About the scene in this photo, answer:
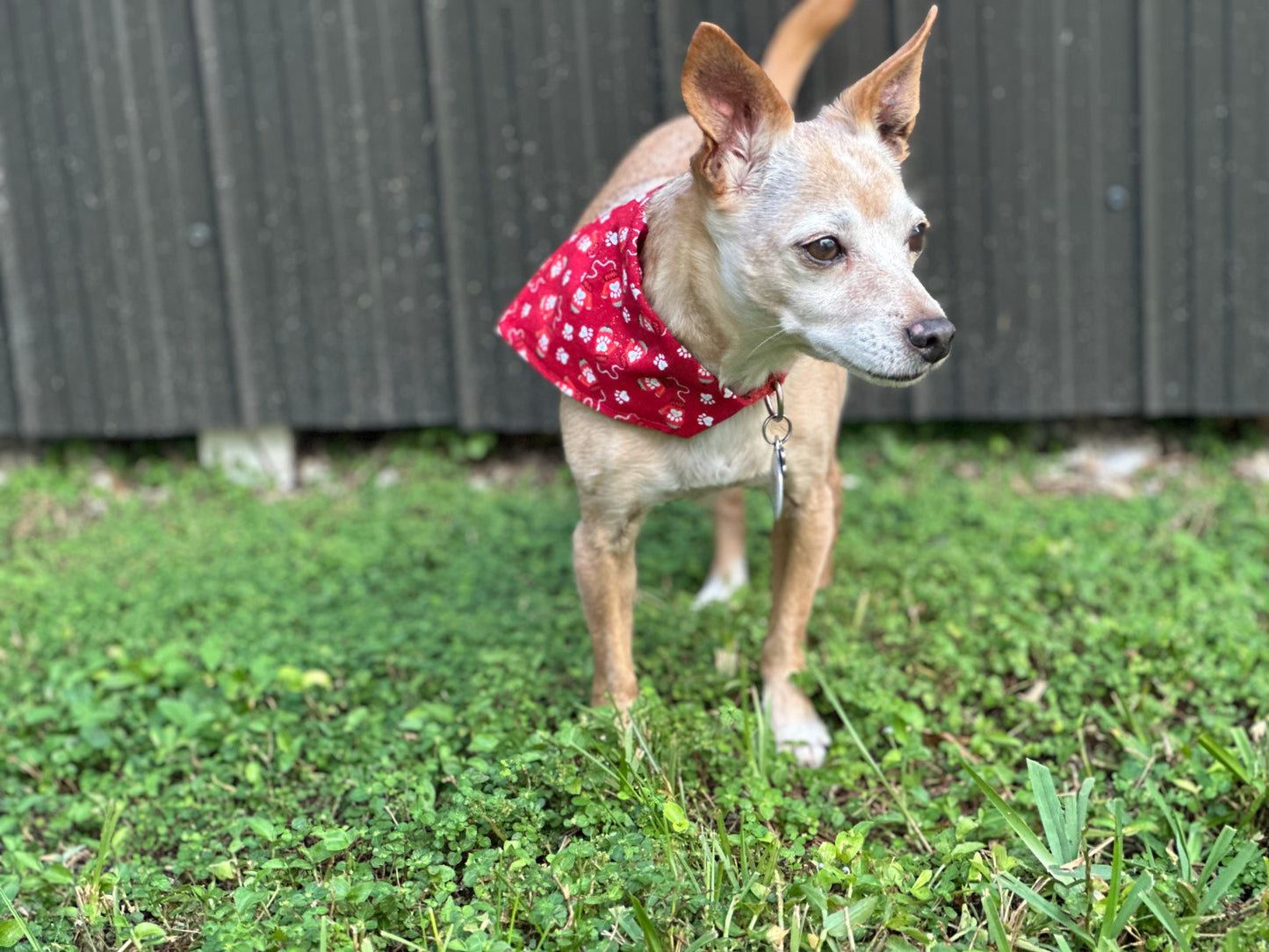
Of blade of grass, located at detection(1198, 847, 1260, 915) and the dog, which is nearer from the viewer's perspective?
blade of grass, located at detection(1198, 847, 1260, 915)

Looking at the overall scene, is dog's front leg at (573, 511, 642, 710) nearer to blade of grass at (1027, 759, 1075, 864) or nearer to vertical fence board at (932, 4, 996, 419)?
blade of grass at (1027, 759, 1075, 864)

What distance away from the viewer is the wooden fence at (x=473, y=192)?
15.4 feet

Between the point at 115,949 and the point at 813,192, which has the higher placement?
the point at 813,192

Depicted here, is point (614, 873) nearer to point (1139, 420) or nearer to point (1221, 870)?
point (1221, 870)

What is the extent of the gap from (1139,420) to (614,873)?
4.04m

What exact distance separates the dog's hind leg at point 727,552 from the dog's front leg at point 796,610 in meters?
0.76

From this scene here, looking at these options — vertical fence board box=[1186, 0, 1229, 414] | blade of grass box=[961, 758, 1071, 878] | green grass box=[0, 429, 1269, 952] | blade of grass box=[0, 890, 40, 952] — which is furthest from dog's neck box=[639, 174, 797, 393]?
vertical fence board box=[1186, 0, 1229, 414]

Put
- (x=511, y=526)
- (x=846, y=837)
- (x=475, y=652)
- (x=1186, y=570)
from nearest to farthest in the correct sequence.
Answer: (x=846, y=837)
(x=475, y=652)
(x=1186, y=570)
(x=511, y=526)

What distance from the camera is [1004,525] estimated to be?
4332mm

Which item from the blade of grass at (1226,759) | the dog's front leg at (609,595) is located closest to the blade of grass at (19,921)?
the dog's front leg at (609,595)

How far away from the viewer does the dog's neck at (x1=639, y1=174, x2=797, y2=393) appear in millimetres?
2582

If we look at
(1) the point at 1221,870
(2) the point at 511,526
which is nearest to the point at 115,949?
(1) the point at 1221,870

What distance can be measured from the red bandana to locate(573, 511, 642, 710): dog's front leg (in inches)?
13.7

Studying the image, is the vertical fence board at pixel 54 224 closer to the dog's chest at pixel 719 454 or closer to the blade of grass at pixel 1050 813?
the dog's chest at pixel 719 454
